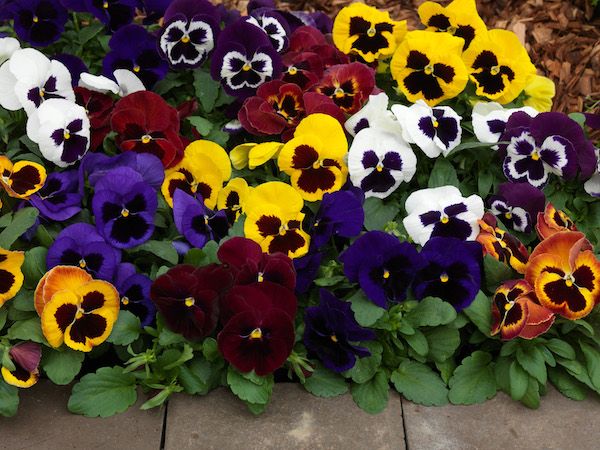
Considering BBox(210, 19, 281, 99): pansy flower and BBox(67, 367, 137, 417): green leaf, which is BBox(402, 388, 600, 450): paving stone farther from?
BBox(210, 19, 281, 99): pansy flower

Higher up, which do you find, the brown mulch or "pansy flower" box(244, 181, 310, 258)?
"pansy flower" box(244, 181, 310, 258)

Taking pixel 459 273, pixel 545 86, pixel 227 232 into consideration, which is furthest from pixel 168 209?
pixel 545 86

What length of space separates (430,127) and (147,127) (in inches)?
36.1

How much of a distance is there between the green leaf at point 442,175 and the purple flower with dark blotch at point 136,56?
1.06 m

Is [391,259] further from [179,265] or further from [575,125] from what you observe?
[575,125]

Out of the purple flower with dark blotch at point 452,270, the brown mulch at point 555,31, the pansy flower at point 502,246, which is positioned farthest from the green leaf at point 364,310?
the brown mulch at point 555,31

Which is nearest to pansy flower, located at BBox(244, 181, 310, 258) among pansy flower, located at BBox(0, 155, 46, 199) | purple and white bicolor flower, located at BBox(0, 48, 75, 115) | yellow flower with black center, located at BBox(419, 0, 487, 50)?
pansy flower, located at BBox(0, 155, 46, 199)

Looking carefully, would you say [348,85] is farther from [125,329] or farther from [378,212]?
[125,329]

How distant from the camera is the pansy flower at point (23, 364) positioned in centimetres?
233

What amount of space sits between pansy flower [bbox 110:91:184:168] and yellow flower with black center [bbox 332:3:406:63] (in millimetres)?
802

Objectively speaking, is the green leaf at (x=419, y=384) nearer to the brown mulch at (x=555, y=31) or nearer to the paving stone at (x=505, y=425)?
the paving stone at (x=505, y=425)

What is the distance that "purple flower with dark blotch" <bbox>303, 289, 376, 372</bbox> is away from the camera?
2.34 m

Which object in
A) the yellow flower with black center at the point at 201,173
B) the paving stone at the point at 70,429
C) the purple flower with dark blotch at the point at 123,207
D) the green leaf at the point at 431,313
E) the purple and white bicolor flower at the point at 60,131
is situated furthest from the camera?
the yellow flower with black center at the point at 201,173

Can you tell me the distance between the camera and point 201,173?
2.83 meters
